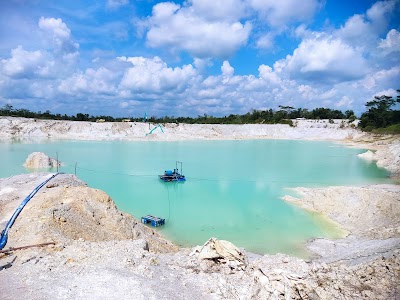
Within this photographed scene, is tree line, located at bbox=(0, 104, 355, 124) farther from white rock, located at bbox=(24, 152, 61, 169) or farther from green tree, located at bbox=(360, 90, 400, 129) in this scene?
white rock, located at bbox=(24, 152, 61, 169)

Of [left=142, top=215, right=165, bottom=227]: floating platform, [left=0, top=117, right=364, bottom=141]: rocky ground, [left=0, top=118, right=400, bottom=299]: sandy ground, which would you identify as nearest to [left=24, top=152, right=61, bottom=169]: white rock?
[left=0, top=118, right=400, bottom=299]: sandy ground

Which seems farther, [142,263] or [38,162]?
[38,162]

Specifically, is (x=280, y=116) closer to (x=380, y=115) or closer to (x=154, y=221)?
(x=380, y=115)

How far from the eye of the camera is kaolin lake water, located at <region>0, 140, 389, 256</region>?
15.8 metres

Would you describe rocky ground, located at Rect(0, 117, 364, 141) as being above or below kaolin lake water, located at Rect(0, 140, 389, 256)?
above

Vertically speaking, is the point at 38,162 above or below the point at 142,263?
below

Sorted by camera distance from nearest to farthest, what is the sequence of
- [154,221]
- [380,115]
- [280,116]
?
[154,221], [380,115], [280,116]

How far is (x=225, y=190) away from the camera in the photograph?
2428cm

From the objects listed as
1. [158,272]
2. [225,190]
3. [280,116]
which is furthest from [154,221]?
[280,116]

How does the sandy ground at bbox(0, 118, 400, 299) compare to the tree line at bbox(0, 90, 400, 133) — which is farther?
the tree line at bbox(0, 90, 400, 133)

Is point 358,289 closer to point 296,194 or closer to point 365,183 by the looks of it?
point 296,194

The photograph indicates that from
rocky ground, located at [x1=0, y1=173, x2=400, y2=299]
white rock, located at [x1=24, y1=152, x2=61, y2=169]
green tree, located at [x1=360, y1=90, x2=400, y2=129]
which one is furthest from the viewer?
green tree, located at [x1=360, y1=90, x2=400, y2=129]

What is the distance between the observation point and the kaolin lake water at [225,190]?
1577 centimetres

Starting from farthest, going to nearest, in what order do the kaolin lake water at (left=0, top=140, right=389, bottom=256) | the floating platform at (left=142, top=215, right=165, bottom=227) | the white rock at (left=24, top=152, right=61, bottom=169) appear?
the white rock at (left=24, top=152, right=61, bottom=169) < the floating platform at (left=142, top=215, right=165, bottom=227) < the kaolin lake water at (left=0, top=140, right=389, bottom=256)
